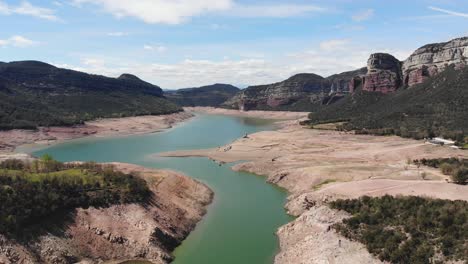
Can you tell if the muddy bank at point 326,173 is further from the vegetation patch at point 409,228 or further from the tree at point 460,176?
the tree at point 460,176

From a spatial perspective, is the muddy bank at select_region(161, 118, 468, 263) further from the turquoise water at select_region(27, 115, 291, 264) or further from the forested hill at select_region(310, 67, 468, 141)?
the forested hill at select_region(310, 67, 468, 141)

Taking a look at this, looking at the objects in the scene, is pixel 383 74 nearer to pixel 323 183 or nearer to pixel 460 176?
pixel 323 183

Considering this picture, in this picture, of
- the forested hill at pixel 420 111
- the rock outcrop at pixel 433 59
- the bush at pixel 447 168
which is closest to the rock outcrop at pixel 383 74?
the rock outcrop at pixel 433 59

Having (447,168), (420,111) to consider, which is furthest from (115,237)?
(420,111)

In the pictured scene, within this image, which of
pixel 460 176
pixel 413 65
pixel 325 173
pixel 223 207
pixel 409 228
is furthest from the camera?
pixel 413 65

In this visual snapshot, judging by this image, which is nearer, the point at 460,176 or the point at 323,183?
the point at 460,176

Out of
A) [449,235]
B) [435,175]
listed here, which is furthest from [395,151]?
[449,235]

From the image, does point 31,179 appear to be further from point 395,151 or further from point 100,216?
point 395,151

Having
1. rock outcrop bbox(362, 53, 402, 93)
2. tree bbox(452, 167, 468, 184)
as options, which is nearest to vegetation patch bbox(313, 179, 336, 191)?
tree bbox(452, 167, 468, 184)
